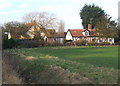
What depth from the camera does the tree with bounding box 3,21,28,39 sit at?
52.0 m

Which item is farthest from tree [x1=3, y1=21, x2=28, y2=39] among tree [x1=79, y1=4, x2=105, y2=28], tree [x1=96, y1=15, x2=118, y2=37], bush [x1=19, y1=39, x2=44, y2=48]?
tree [x1=79, y1=4, x2=105, y2=28]

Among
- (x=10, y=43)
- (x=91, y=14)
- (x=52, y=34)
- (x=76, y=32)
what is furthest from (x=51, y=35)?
(x=10, y=43)

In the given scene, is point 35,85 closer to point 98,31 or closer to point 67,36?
point 98,31

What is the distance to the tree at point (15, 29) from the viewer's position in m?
52.0

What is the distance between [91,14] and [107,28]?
522 inches

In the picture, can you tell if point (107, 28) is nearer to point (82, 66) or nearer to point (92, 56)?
point (92, 56)

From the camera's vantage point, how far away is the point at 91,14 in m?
70.3

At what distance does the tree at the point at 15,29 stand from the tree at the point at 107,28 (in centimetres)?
2162

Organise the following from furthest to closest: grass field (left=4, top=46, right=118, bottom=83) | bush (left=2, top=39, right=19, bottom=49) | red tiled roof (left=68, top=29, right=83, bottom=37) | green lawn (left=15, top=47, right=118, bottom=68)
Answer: red tiled roof (left=68, top=29, right=83, bottom=37) < bush (left=2, top=39, right=19, bottom=49) < green lawn (left=15, top=47, right=118, bottom=68) < grass field (left=4, top=46, right=118, bottom=83)

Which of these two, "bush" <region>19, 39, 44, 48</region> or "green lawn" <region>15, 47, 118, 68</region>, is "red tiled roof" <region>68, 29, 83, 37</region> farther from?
"green lawn" <region>15, 47, 118, 68</region>

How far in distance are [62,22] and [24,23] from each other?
11208 millimetres

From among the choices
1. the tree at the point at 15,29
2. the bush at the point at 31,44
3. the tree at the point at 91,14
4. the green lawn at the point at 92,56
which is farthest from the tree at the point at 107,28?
the green lawn at the point at 92,56

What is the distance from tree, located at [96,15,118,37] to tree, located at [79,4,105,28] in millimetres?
9442

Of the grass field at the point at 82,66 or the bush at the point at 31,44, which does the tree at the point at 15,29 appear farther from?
the grass field at the point at 82,66
